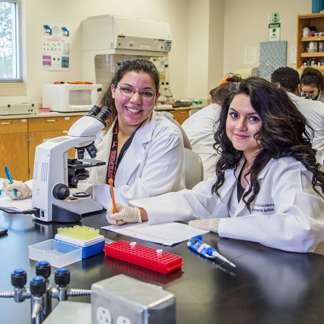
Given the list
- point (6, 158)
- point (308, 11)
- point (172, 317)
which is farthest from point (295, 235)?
point (308, 11)

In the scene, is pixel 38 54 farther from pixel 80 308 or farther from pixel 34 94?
pixel 80 308

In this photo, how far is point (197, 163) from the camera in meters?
2.19

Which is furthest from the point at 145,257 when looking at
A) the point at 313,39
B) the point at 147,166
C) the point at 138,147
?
the point at 313,39

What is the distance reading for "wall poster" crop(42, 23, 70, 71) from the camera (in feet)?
16.6

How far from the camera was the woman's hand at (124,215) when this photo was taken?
147 centimetres

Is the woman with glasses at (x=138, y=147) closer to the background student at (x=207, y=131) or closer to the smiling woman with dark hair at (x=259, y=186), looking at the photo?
the smiling woman with dark hair at (x=259, y=186)

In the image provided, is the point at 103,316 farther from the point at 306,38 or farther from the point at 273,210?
the point at 306,38

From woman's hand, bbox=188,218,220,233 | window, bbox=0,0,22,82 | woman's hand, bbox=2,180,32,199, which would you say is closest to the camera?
woman's hand, bbox=188,218,220,233

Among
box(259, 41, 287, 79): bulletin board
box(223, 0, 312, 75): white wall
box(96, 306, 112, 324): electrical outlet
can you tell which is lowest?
box(96, 306, 112, 324): electrical outlet

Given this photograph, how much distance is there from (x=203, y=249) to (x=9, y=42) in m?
4.44

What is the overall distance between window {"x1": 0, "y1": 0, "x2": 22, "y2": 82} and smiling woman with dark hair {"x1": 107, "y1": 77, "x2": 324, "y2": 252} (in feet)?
12.6

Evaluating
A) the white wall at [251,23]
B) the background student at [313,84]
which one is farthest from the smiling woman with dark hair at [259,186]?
the white wall at [251,23]

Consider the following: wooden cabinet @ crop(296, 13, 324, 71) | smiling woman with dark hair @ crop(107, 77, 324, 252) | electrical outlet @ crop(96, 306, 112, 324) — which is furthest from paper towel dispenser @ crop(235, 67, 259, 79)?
electrical outlet @ crop(96, 306, 112, 324)

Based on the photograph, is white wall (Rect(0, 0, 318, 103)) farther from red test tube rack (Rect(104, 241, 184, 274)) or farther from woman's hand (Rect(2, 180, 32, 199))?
red test tube rack (Rect(104, 241, 184, 274))
